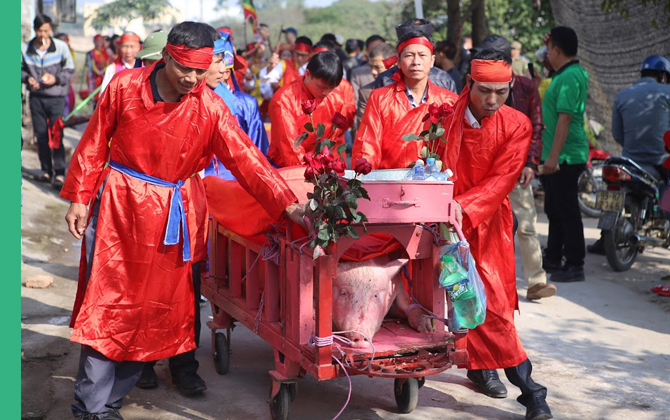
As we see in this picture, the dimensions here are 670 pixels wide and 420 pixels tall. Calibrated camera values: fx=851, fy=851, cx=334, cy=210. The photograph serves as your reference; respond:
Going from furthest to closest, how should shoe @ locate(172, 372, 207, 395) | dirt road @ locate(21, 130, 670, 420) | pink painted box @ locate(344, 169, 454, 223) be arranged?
shoe @ locate(172, 372, 207, 395) < dirt road @ locate(21, 130, 670, 420) < pink painted box @ locate(344, 169, 454, 223)

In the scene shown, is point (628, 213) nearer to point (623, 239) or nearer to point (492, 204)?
point (623, 239)

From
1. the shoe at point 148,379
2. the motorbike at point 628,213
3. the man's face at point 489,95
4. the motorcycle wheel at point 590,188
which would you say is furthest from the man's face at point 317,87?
the motorcycle wheel at point 590,188

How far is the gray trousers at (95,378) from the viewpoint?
13.5ft

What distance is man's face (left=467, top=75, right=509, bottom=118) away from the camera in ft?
13.9

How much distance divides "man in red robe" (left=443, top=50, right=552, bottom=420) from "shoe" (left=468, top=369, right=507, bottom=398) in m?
0.35

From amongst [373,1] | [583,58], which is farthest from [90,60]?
[373,1]

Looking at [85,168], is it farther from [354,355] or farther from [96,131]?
[354,355]

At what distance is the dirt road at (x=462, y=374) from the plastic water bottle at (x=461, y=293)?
0.83 meters

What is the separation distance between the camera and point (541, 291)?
6691 millimetres

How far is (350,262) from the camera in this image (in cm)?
407

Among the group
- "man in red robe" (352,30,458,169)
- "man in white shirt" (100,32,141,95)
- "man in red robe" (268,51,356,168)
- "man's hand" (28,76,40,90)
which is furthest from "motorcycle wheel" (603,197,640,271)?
"man's hand" (28,76,40,90)

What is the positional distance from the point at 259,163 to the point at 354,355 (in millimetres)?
1071

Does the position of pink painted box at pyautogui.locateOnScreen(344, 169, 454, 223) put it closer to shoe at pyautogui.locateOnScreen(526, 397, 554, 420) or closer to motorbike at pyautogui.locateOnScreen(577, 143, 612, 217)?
shoe at pyautogui.locateOnScreen(526, 397, 554, 420)

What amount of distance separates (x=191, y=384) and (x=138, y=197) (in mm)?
1156
